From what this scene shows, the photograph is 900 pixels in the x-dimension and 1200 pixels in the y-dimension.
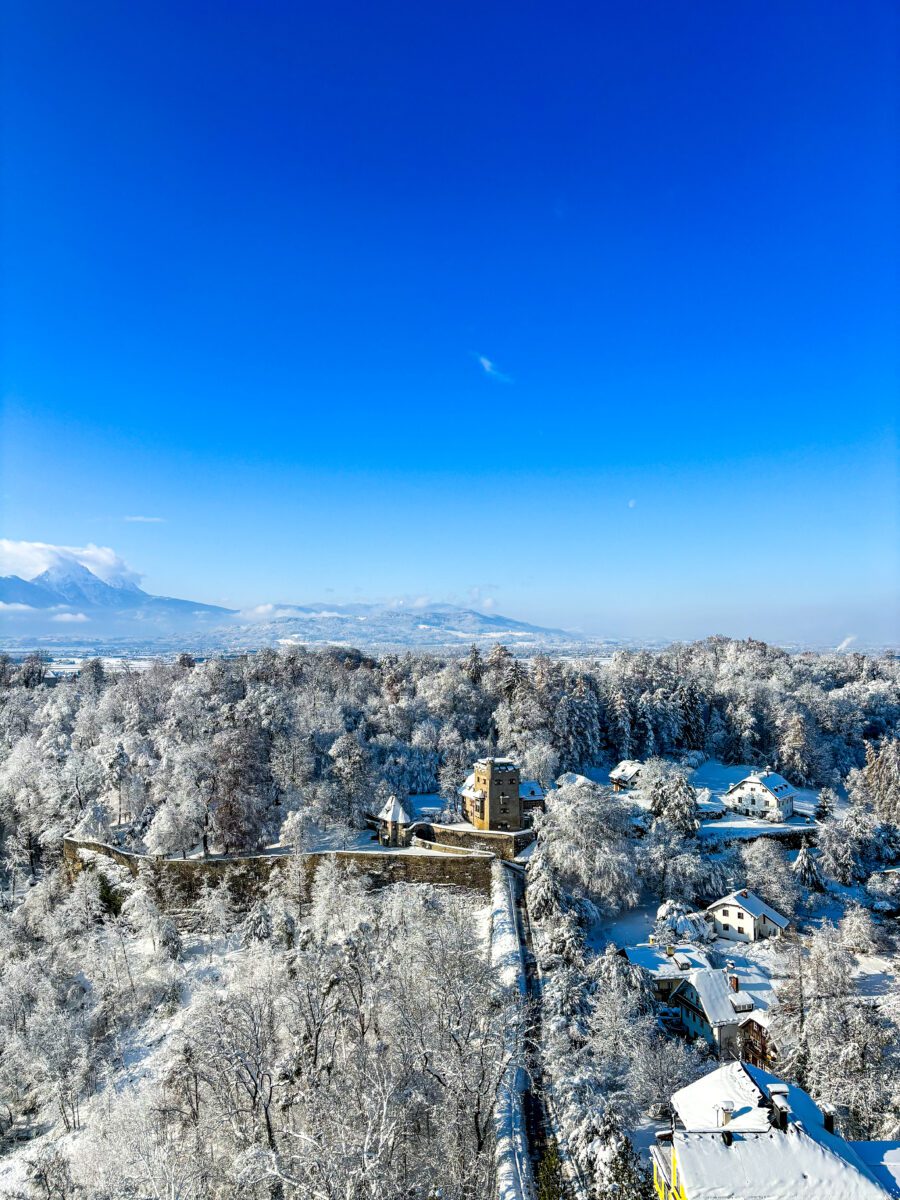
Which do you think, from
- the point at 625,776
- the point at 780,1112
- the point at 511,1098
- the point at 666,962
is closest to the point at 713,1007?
the point at 666,962

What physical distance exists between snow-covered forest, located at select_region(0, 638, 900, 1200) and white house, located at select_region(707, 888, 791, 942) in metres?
1.32

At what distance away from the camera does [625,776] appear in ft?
138

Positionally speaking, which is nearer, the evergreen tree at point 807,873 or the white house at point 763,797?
the evergreen tree at point 807,873

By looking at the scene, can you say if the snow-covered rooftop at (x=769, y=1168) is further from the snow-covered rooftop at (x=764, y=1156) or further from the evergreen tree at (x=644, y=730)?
the evergreen tree at (x=644, y=730)

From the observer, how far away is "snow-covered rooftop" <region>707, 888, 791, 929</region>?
26.5 m

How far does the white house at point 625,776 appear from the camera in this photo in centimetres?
4178

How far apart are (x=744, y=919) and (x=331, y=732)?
24357 millimetres

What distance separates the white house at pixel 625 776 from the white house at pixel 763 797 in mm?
5458

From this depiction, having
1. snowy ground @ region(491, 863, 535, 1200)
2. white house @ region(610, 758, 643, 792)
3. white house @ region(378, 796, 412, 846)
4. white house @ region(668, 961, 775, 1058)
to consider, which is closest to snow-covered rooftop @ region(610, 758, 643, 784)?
white house @ region(610, 758, 643, 792)

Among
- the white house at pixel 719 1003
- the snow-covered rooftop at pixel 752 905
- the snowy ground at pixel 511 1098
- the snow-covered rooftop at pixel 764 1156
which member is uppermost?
the snow-covered rooftop at pixel 764 1156

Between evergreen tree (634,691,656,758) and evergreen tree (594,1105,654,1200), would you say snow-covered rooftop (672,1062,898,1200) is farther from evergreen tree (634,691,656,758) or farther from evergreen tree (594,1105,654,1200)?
evergreen tree (634,691,656,758)

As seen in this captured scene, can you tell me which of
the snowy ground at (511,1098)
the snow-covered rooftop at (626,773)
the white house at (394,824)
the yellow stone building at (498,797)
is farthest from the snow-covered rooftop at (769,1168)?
the snow-covered rooftop at (626,773)

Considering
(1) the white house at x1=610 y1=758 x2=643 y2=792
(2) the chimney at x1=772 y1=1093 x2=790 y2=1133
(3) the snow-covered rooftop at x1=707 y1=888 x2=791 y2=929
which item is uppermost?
(2) the chimney at x1=772 y1=1093 x2=790 y2=1133

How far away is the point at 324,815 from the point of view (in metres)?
33.5
